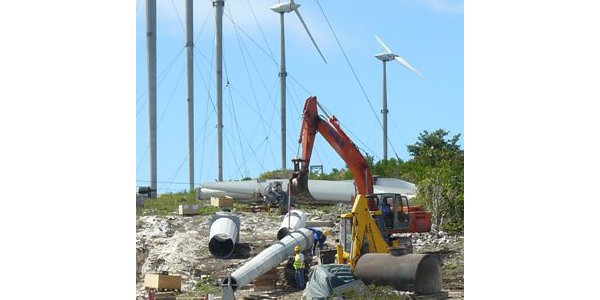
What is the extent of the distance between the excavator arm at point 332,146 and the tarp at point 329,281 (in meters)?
6.61

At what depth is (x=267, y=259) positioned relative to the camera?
62.3 feet

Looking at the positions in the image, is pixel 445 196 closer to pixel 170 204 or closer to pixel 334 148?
pixel 334 148

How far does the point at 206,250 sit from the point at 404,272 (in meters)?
7.50

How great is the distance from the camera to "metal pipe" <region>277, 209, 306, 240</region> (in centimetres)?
2290

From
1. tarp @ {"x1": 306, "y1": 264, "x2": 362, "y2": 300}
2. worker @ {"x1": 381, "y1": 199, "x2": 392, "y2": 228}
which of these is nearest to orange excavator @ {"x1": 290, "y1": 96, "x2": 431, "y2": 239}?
worker @ {"x1": 381, "y1": 199, "x2": 392, "y2": 228}

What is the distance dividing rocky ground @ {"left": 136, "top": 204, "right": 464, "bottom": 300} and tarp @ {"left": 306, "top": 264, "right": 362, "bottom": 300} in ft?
6.08

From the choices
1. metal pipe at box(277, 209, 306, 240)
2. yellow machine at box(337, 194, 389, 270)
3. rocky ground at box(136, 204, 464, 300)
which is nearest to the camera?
yellow machine at box(337, 194, 389, 270)

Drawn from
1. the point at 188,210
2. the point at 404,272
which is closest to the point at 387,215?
the point at 404,272

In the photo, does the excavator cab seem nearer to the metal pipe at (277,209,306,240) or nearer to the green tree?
the metal pipe at (277,209,306,240)

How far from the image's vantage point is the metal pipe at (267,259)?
1777 cm


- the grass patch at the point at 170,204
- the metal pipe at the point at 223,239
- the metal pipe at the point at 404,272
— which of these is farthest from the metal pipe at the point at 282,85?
the metal pipe at the point at 404,272

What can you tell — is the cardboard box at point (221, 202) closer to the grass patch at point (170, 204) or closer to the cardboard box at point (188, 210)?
the grass patch at point (170, 204)
